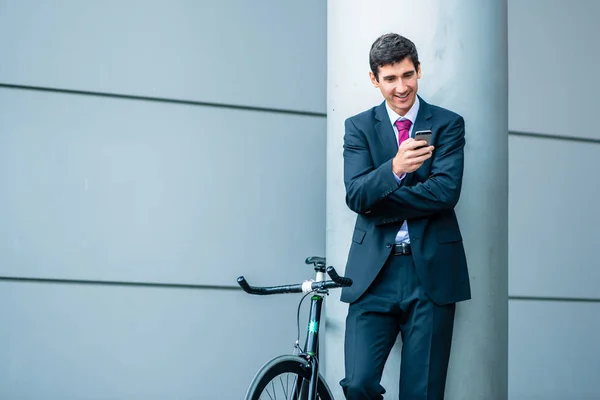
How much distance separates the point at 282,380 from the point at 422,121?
134cm

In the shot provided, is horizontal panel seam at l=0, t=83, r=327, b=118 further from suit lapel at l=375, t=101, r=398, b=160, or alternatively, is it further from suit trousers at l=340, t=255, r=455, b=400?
suit trousers at l=340, t=255, r=455, b=400

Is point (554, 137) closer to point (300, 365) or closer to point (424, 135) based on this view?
point (424, 135)

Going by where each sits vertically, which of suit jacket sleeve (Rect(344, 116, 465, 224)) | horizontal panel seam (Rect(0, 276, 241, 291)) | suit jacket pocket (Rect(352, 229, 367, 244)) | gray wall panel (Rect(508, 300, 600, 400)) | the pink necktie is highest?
the pink necktie

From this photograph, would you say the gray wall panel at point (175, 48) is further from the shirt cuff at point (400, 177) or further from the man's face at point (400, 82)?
the shirt cuff at point (400, 177)

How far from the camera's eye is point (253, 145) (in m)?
5.73

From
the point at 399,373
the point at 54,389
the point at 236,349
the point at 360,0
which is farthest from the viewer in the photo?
the point at 236,349

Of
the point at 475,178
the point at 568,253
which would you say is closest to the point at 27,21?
the point at 475,178

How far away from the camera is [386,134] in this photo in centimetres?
379

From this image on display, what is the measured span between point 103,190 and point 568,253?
3631 mm

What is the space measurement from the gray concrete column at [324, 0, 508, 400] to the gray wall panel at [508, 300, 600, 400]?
2214 mm

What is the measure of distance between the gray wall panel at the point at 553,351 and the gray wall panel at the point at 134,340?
71.6 inches

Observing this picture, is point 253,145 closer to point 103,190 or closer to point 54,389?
point 103,190

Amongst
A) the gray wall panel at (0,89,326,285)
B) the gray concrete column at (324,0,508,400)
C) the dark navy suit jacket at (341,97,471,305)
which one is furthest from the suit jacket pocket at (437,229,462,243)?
the gray wall panel at (0,89,326,285)

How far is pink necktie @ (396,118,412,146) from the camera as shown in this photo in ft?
12.4
